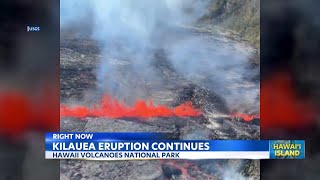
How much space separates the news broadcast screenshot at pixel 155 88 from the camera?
279 cm

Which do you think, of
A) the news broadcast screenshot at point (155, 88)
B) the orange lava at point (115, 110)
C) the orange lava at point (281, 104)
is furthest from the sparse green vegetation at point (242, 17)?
the orange lava at point (115, 110)

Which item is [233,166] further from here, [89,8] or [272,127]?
[89,8]

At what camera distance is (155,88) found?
9.18 ft

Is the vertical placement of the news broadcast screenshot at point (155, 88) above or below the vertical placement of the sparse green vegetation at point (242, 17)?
below

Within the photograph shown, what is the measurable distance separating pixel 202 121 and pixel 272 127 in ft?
1.38

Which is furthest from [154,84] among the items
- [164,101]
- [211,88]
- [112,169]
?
[112,169]

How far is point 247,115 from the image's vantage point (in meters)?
2.82

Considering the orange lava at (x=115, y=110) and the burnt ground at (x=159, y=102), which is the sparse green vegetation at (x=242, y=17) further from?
the orange lava at (x=115, y=110)

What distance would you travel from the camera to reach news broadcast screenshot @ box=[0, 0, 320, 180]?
9.15 ft

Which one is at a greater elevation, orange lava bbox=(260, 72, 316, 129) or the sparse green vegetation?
the sparse green vegetation

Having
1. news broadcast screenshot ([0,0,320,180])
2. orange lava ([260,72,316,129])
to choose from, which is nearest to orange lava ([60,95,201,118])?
news broadcast screenshot ([0,0,320,180])

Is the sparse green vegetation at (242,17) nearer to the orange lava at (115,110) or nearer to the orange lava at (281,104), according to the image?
the orange lava at (281,104)

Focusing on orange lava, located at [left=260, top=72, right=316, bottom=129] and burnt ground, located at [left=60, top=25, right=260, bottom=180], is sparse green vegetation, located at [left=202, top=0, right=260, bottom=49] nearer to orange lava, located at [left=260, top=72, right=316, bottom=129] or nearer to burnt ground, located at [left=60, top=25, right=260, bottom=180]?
burnt ground, located at [left=60, top=25, right=260, bottom=180]

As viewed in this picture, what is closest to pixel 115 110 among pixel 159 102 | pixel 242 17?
pixel 159 102
